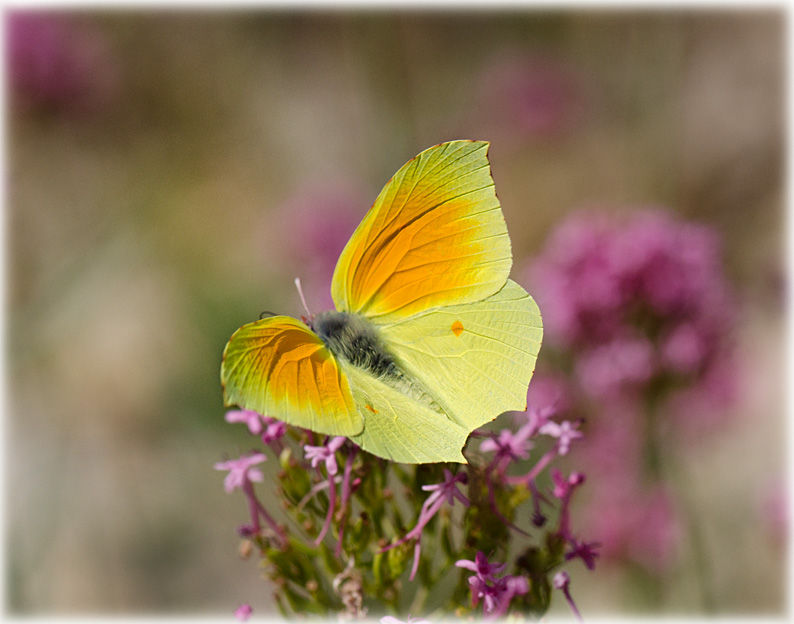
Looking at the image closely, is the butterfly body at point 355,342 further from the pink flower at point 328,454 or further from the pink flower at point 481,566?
the pink flower at point 481,566

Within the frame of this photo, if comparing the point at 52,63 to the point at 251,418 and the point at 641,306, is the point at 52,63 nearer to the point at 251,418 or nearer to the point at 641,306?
the point at 251,418

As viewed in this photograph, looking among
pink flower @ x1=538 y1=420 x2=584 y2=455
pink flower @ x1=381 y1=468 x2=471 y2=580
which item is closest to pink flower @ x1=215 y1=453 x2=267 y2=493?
pink flower @ x1=381 y1=468 x2=471 y2=580

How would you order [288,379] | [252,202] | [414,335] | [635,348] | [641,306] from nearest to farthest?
1. [288,379]
2. [414,335]
3. [635,348]
4. [641,306]
5. [252,202]

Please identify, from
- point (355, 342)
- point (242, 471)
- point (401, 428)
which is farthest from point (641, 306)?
point (242, 471)

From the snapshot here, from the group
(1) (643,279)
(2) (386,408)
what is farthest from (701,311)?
(2) (386,408)

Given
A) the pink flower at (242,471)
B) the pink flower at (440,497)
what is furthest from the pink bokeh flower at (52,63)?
the pink flower at (440,497)

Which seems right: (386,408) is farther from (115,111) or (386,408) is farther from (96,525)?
(115,111)

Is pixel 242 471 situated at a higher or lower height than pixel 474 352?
lower
